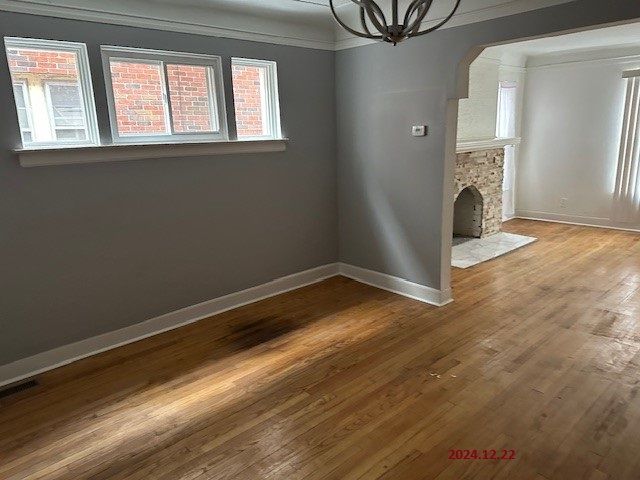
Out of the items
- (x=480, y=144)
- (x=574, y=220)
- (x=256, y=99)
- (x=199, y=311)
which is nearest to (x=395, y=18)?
(x=256, y=99)

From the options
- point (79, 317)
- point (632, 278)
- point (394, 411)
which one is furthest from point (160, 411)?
point (632, 278)

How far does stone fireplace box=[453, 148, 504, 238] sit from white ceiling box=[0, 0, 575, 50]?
2552 millimetres

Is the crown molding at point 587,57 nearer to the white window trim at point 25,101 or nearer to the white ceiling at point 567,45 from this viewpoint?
the white ceiling at point 567,45

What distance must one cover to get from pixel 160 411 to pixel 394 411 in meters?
1.34

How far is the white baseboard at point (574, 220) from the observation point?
6.28m

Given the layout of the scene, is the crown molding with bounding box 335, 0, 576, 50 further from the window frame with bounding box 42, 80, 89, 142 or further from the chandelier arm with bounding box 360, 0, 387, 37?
the window frame with bounding box 42, 80, 89, 142

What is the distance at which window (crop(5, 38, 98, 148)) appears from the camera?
2680 millimetres

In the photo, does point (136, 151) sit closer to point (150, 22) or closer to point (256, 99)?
point (150, 22)

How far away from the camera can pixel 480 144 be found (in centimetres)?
546

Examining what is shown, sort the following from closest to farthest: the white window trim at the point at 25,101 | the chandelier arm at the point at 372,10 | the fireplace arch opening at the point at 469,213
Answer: the chandelier arm at the point at 372,10 → the white window trim at the point at 25,101 → the fireplace arch opening at the point at 469,213

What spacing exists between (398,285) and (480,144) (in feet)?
8.15

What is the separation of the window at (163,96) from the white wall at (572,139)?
17.6ft

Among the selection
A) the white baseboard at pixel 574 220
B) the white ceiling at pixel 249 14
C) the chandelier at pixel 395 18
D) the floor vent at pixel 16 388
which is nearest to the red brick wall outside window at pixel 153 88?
the white ceiling at pixel 249 14

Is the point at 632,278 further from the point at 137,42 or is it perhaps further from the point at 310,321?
the point at 137,42
